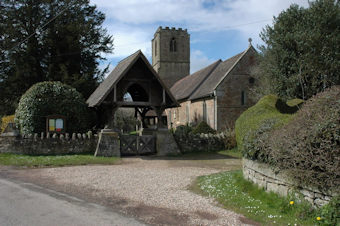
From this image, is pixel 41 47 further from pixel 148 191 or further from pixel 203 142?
pixel 148 191

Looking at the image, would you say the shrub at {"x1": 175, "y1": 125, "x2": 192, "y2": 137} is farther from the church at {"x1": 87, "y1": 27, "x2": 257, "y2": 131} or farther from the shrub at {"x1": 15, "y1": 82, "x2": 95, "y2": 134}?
the shrub at {"x1": 15, "y1": 82, "x2": 95, "y2": 134}

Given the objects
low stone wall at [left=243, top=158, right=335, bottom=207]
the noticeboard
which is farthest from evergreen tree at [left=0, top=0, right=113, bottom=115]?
low stone wall at [left=243, top=158, right=335, bottom=207]

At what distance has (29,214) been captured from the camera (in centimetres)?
556

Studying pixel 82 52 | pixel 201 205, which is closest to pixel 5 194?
pixel 201 205

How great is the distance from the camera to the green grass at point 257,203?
17.2 ft

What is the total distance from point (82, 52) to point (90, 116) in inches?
458

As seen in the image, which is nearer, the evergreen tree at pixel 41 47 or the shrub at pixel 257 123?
the shrub at pixel 257 123

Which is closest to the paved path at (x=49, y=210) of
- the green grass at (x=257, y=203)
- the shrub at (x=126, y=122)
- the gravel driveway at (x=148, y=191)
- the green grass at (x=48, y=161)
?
the gravel driveway at (x=148, y=191)

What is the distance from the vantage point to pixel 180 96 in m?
31.9

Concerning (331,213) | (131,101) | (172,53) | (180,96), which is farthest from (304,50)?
(172,53)

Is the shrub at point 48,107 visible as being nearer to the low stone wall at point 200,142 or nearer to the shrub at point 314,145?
the low stone wall at point 200,142

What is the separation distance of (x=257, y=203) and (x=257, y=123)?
2296 millimetres

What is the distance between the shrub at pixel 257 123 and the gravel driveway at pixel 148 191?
5.59 feet

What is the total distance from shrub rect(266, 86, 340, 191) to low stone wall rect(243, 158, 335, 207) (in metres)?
0.16
